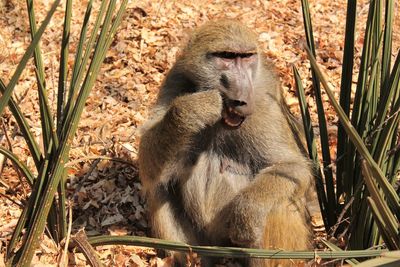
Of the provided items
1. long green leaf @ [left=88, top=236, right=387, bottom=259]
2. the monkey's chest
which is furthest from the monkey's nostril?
long green leaf @ [left=88, top=236, right=387, bottom=259]

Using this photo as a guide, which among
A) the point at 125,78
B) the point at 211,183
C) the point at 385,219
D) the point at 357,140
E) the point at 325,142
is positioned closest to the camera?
the point at 357,140

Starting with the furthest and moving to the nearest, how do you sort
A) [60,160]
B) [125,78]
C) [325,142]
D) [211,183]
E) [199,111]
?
[125,78] → [211,183] → [325,142] → [199,111] → [60,160]

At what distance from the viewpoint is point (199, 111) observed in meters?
3.44

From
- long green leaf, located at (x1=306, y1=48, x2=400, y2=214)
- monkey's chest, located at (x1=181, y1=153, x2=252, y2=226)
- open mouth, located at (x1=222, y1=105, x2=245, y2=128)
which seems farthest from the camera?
monkey's chest, located at (x1=181, y1=153, x2=252, y2=226)

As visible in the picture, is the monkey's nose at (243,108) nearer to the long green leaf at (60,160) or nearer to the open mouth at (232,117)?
the open mouth at (232,117)

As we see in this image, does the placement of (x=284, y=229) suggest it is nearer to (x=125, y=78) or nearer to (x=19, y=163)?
(x=19, y=163)

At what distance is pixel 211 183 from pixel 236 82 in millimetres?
758

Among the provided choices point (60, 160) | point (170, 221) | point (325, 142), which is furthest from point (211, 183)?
point (60, 160)

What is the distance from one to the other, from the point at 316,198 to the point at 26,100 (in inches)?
101

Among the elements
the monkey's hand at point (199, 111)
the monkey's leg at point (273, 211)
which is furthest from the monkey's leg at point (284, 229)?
the monkey's hand at point (199, 111)

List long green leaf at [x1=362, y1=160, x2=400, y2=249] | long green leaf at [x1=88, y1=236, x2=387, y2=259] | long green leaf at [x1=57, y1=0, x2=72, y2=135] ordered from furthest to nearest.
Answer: long green leaf at [x1=57, y1=0, x2=72, y2=135], long green leaf at [x1=88, y1=236, x2=387, y2=259], long green leaf at [x1=362, y1=160, x2=400, y2=249]

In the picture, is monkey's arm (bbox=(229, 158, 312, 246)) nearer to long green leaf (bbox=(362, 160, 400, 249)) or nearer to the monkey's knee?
the monkey's knee

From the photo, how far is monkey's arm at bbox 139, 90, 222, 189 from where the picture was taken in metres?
3.44

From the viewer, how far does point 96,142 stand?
15.8 feet
